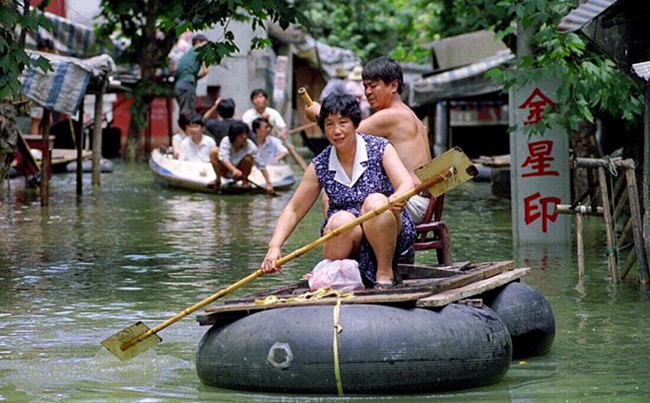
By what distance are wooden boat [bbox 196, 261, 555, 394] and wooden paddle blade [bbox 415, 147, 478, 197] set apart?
620mm

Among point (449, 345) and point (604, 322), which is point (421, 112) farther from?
point (449, 345)

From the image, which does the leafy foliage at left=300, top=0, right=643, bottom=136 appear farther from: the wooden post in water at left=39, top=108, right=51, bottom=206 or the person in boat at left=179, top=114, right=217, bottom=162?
the wooden post in water at left=39, top=108, right=51, bottom=206

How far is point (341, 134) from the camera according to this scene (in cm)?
789

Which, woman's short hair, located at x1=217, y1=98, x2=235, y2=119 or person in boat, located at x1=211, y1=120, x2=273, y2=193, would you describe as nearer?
person in boat, located at x1=211, y1=120, x2=273, y2=193

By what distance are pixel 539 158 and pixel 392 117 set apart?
17.0 ft

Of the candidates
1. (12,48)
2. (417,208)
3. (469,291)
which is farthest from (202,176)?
(469,291)

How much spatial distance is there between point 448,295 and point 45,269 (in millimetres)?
5809

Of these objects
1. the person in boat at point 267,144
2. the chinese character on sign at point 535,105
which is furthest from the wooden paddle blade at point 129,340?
the person in boat at point 267,144

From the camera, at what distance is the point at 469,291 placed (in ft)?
25.0

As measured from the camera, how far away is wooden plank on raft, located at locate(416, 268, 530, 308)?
23.4 ft

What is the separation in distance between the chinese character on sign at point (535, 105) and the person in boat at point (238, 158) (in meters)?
7.10

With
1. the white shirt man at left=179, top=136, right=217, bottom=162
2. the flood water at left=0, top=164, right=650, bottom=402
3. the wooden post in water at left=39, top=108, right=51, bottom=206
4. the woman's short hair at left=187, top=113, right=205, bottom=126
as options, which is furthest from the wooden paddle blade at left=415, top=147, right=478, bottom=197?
the white shirt man at left=179, top=136, right=217, bottom=162

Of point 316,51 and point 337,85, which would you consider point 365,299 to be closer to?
point 337,85

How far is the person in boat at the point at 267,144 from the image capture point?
21.3 meters
